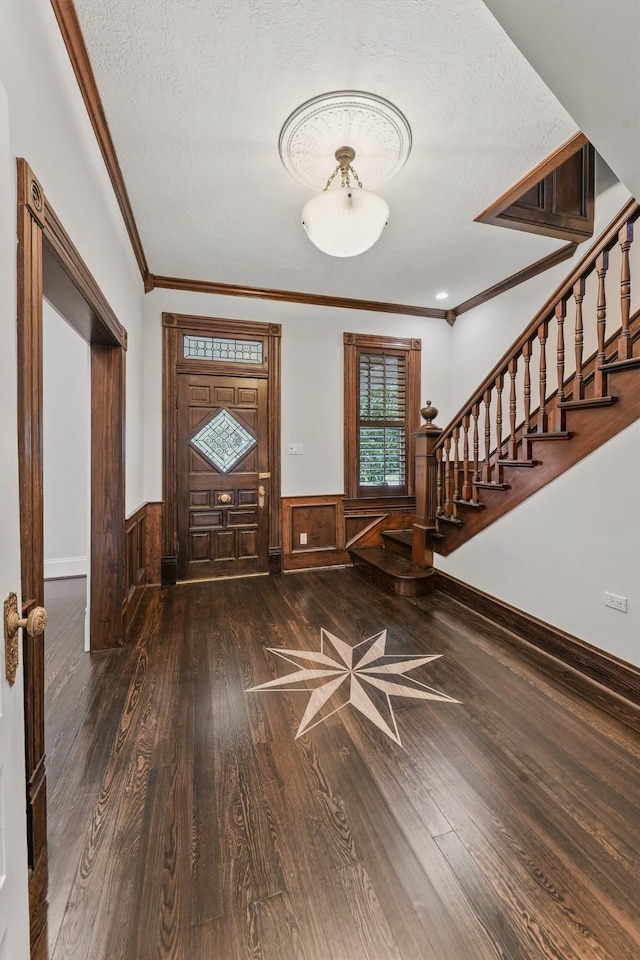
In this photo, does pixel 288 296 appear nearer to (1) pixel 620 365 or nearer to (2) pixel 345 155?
(2) pixel 345 155

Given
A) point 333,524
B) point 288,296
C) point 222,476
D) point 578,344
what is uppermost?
point 288,296

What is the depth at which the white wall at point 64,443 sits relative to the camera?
13.4 feet

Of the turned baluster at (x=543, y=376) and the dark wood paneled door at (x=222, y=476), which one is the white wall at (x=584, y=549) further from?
the dark wood paneled door at (x=222, y=476)

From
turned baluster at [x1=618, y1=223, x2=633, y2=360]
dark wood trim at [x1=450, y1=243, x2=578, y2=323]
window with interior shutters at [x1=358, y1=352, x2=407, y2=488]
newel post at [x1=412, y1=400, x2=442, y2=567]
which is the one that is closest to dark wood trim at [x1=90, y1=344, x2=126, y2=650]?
newel post at [x1=412, y1=400, x2=442, y2=567]

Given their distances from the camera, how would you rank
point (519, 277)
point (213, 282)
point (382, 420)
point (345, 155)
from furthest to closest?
point (382, 420) < point (213, 282) < point (519, 277) < point (345, 155)

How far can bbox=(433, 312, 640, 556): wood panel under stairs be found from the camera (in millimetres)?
2170

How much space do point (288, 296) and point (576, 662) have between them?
4056 millimetres

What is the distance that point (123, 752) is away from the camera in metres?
1.74

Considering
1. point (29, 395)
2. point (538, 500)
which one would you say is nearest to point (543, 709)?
point (538, 500)

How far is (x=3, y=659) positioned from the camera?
0.79 metres

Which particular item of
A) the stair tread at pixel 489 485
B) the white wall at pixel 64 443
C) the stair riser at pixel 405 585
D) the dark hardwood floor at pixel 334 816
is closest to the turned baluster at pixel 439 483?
the stair tread at pixel 489 485

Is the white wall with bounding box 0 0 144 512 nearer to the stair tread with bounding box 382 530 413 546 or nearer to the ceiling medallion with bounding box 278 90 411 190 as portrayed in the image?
the ceiling medallion with bounding box 278 90 411 190

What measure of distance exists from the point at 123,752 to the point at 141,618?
154 centimetres

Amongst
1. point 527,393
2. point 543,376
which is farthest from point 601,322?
point 527,393
